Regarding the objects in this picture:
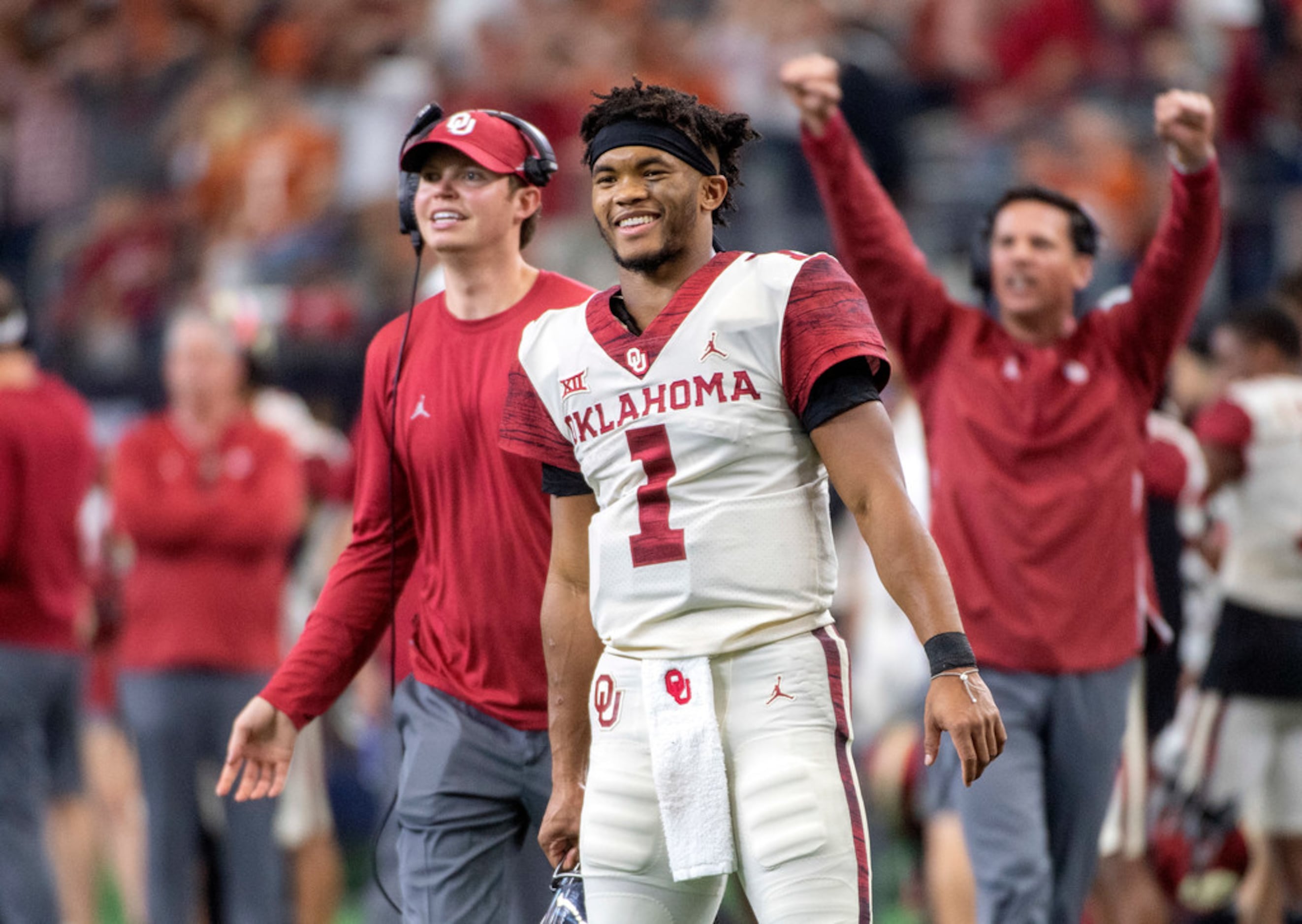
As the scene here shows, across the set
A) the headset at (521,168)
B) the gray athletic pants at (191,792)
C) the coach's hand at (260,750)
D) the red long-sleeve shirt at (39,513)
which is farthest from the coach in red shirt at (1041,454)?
the red long-sleeve shirt at (39,513)

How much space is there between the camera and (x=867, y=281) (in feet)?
17.1

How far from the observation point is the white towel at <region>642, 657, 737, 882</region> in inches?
127

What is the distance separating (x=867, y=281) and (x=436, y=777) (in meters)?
2.03

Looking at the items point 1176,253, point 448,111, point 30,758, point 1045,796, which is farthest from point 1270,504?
point 448,111

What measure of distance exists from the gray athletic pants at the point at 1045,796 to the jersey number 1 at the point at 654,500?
73.2 inches

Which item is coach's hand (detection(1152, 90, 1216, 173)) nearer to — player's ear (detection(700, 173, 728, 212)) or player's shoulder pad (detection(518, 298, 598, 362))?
player's ear (detection(700, 173, 728, 212))

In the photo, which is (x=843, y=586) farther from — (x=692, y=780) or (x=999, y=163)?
(x=692, y=780)

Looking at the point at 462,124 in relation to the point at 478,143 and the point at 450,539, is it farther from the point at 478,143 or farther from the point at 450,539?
the point at 450,539

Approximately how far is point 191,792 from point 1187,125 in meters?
4.15

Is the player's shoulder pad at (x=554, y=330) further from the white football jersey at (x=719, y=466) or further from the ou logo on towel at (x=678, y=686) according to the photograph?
the ou logo on towel at (x=678, y=686)

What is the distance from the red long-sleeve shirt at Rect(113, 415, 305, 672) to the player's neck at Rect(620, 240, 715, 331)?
353 centimetres

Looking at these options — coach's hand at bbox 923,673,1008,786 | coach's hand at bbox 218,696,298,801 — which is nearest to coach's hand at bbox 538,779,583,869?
coach's hand at bbox 218,696,298,801

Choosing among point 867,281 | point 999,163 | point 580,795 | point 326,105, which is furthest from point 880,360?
point 326,105

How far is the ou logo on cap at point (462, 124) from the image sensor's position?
4281mm
